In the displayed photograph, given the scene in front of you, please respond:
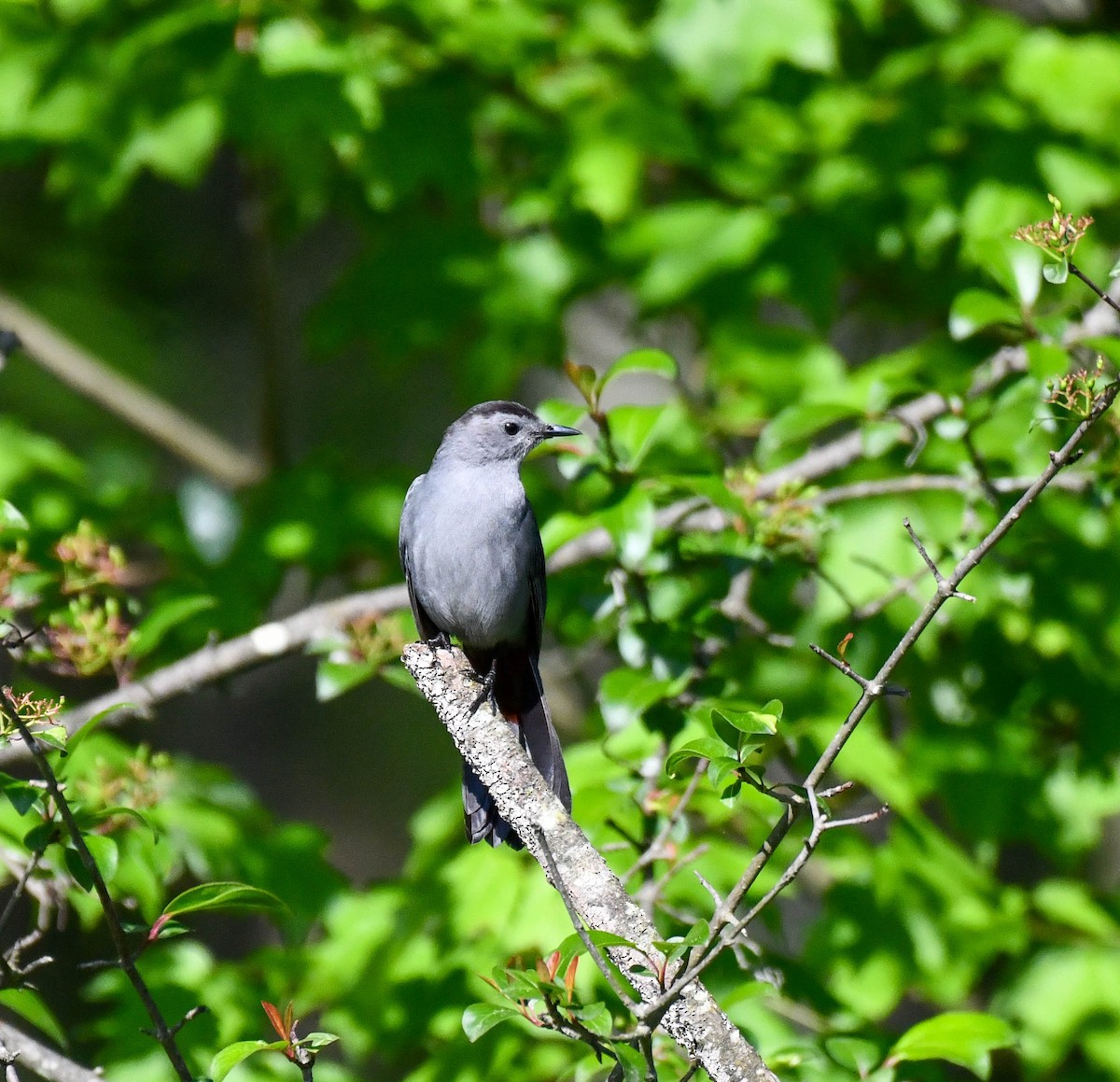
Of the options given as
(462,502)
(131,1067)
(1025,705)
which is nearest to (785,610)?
(1025,705)

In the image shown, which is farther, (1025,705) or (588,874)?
(1025,705)

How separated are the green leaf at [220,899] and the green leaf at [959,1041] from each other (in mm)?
1483

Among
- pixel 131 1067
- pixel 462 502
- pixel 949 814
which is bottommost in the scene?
pixel 949 814

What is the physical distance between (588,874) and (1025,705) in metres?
2.46

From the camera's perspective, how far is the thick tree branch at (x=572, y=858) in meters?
2.06

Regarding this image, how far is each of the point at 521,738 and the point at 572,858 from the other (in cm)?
125

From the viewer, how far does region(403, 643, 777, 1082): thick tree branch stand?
2.06 metres

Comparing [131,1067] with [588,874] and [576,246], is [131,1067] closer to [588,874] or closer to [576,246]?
[588,874]

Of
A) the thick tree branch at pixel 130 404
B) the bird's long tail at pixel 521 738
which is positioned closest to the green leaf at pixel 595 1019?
the bird's long tail at pixel 521 738

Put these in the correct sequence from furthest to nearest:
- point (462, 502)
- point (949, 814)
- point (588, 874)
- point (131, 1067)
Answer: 1. point (949, 814)
2. point (462, 502)
3. point (131, 1067)
4. point (588, 874)

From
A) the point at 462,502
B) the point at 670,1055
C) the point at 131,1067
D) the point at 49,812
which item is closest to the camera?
the point at 49,812

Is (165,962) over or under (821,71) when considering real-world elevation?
under

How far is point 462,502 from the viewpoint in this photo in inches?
156

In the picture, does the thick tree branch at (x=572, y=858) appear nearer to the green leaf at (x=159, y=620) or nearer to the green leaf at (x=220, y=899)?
the green leaf at (x=220, y=899)
